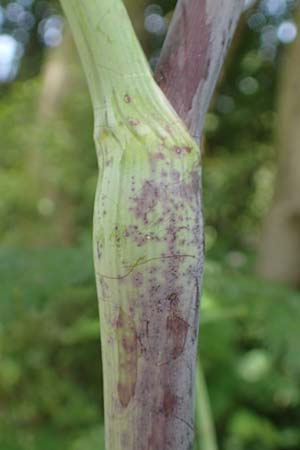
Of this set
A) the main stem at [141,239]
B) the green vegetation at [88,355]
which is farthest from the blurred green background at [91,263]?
the main stem at [141,239]

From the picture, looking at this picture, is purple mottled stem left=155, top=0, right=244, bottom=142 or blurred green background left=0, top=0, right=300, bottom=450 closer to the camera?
purple mottled stem left=155, top=0, right=244, bottom=142

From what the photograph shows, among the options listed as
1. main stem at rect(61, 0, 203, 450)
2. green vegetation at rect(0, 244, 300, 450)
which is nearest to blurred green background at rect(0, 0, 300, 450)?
green vegetation at rect(0, 244, 300, 450)

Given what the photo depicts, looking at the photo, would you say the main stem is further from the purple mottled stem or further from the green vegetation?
the green vegetation

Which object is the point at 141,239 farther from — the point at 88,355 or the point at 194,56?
the point at 88,355

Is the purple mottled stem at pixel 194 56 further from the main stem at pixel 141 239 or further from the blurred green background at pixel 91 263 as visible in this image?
the blurred green background at pixel 91 263

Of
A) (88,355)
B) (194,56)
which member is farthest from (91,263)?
(194,56)

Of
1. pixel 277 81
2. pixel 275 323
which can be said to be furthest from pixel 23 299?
pixel 277 81
